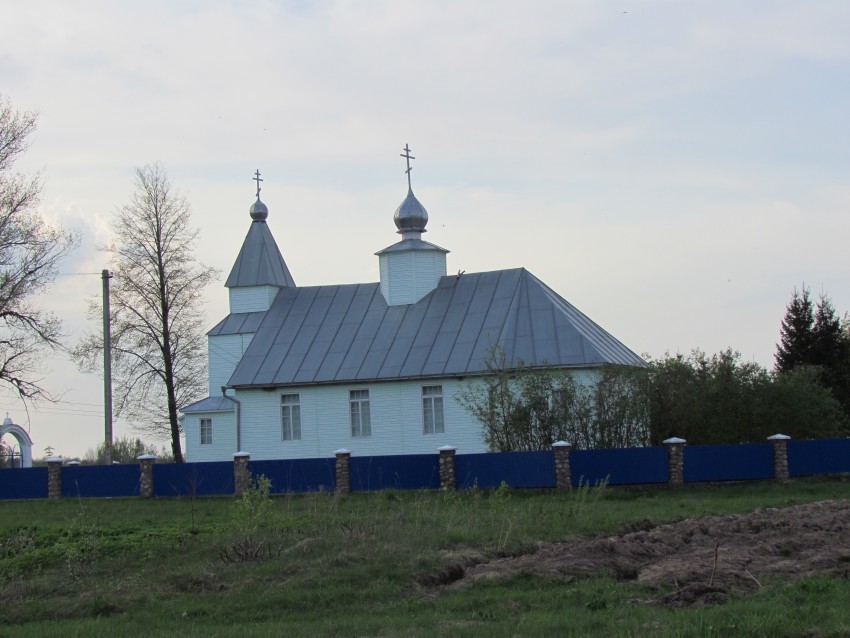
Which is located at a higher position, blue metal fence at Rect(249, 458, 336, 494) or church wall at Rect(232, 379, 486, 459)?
church wall at Rect(232, 379, 486, 459)

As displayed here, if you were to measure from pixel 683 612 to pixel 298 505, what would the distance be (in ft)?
44.1

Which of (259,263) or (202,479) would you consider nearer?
→ (202,479)

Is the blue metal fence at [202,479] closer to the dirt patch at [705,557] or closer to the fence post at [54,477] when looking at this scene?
the fence post at [54,477]

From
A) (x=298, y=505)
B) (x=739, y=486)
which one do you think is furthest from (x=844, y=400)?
(x=298, y=505)

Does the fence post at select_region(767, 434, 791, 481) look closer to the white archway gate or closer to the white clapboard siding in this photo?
the white clapboard siding

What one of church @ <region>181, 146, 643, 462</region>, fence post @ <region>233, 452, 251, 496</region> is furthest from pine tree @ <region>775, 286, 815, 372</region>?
fence post @ <region>233, 452, 251, 496</region>

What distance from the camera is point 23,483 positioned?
1113 inches

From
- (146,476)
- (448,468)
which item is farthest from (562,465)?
(146,476)

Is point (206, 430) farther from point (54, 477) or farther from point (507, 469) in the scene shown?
point (507, 469)

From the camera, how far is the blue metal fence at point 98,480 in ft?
90.4

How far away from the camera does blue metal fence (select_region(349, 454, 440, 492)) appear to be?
25.8m

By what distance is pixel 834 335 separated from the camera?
37938mm

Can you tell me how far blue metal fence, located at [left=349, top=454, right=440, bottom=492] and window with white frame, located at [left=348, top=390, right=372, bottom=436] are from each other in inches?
230

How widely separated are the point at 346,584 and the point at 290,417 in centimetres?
2061
